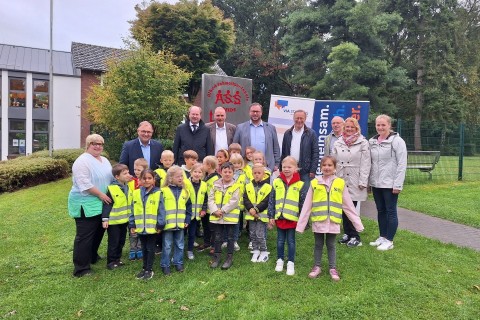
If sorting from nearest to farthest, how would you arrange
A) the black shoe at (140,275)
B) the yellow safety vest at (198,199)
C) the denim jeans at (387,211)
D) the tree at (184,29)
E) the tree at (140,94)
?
1. the black shoe at (140,275)
2. the yellow safety vest at (198,199)
3. the denim jeans at (387,211)
4. the tree at (140,94)
5. the tree at (184,29)

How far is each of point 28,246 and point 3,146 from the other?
2276 cm

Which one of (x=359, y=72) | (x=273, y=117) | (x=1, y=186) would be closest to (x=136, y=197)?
(x=273, y=117)

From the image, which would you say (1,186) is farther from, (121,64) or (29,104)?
(29,104)

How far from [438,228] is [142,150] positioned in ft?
18.3

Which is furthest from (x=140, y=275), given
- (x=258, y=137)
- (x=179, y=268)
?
(x=258, y=137)

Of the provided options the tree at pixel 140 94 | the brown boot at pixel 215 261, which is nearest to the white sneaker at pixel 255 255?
the brown boot at pixel 215 261

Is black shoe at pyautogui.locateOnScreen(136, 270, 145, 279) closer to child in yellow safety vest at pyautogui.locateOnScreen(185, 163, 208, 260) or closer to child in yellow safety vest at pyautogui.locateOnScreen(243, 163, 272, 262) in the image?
child in yellow safety vest at pyautogui.locateOnScreen(185, 163, 208, 260)

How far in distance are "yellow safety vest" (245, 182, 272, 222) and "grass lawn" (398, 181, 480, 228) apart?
467cm

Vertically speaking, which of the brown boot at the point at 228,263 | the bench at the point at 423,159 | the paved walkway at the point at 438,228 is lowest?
the brown boot at the point at 228,263

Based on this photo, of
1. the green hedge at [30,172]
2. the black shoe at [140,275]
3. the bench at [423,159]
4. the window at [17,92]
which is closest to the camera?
the black shoe at [140,275]

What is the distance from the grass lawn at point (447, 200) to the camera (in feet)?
23.9

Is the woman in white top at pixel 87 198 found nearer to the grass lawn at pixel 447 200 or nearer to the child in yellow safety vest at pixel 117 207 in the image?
the child in yellow safety vest at pixel 117 207

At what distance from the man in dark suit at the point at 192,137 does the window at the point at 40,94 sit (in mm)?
24987

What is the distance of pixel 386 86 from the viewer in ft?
83.4
